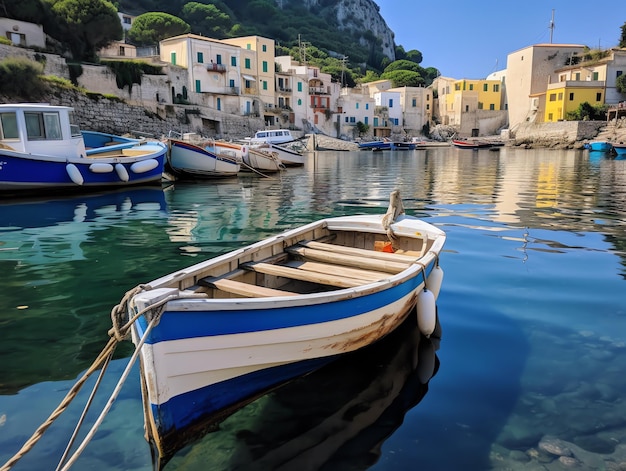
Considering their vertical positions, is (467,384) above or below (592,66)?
below

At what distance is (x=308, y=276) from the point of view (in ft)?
15.2

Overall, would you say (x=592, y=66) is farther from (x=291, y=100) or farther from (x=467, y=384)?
(x=467, y=384)

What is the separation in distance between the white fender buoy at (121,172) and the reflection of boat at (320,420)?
13326 mm

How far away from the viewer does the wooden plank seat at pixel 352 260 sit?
5113 mm

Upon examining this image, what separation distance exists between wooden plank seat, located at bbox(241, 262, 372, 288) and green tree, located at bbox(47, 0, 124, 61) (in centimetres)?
4384

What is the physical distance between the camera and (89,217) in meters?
11.5

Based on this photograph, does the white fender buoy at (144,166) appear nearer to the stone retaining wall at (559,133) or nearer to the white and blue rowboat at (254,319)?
the white and blue rowboat at (254,319)

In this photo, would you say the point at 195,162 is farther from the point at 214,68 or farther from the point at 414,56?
the point at 414,56

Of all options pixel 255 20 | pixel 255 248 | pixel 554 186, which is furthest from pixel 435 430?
pixel 255 20

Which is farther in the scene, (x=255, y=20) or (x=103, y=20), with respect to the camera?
(x=255, y=20)

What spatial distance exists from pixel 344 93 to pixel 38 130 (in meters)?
58.2

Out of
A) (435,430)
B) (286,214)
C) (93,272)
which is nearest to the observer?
(435,430)

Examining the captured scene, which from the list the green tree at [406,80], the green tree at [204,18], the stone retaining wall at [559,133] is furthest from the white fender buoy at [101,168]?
the green tree at [406,80]

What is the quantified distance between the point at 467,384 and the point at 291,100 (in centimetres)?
5787
